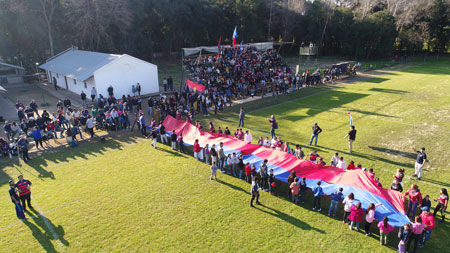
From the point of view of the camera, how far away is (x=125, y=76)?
26.9 m

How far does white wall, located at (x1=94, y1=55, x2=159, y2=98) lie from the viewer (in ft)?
83.4

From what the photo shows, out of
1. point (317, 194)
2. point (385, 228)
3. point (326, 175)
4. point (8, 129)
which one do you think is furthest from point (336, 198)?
point (8, 129)

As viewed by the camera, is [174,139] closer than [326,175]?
No

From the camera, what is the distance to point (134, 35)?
45.8 metres

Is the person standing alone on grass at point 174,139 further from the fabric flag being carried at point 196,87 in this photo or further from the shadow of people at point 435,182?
the shadow of people at point 435,182

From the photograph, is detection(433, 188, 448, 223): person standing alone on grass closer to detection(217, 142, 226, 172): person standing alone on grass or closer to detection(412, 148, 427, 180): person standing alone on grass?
detection(412, 148, 427, 180): person standing alone on grass

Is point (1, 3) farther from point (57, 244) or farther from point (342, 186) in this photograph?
point (342, 186)

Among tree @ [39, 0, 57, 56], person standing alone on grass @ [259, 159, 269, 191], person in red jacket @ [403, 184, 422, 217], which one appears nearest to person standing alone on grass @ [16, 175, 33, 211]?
person standing alone on grass @ [259, 159, 269, 191]

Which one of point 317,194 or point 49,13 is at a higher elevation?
point 49,13

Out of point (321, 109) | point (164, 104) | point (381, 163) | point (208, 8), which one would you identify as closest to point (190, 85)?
point (164, 104)

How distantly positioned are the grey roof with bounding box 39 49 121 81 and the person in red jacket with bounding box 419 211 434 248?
25.6m

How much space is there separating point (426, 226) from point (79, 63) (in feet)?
107

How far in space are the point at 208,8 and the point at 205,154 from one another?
44.9 meters

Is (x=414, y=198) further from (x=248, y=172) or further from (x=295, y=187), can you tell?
(x=248, y=172)
